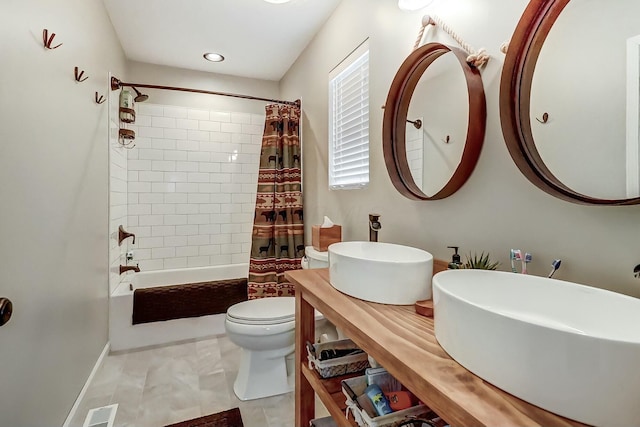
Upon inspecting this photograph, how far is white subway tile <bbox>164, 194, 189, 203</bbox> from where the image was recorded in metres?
3.15

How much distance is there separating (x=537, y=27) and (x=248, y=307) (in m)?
1.89

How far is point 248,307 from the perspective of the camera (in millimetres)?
1978

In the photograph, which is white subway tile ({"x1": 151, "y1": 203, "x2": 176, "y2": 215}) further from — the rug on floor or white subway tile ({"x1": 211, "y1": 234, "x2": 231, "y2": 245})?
the rug on floor

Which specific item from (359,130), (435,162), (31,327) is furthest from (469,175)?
(31,327)

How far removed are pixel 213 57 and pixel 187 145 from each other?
2.94ft

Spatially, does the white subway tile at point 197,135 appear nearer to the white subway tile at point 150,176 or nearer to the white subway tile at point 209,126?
the white subway tile at point 209,126

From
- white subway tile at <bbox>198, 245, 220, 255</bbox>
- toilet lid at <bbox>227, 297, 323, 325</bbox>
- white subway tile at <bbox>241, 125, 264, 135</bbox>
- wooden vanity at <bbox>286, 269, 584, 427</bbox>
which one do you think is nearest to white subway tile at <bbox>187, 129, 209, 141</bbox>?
white subway tile at <bbox>241, 125, 264, 135</bbox>

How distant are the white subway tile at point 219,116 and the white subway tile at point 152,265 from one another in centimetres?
156

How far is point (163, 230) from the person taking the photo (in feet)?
10.3

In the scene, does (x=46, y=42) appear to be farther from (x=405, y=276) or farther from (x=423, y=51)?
(x=405, y=276)

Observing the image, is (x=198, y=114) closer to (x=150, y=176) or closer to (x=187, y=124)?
(x=187, y=124)

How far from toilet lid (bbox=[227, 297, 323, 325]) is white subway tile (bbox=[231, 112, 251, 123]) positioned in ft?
6.90

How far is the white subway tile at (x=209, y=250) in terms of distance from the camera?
3.28 meters

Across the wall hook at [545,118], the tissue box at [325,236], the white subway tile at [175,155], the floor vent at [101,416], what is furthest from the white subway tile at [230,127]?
the wall hook at [545,118]
